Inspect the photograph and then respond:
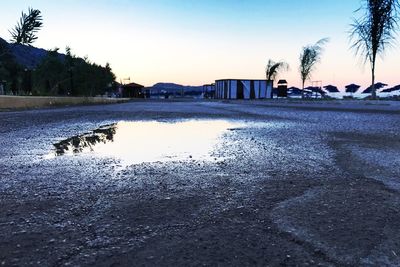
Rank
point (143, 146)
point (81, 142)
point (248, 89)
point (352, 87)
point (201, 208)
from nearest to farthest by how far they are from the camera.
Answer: point (201, 208) → point (143, 146) → point (81, 142) → point (248, 89) → point (352, 87)

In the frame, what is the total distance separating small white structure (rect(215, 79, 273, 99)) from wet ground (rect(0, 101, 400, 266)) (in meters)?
50.7

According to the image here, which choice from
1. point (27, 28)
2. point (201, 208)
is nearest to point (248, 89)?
point (27, 28)

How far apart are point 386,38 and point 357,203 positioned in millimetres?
28429

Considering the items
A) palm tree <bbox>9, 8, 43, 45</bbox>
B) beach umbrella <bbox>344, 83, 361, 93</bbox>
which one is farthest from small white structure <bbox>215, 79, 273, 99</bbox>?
palm tree <bbox>9, 8, 43, 45</bbox>

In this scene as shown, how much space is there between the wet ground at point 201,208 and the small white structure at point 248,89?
166 feet

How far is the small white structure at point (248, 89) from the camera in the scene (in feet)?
182

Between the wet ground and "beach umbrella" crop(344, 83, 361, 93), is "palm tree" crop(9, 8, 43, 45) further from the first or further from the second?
"beach umbrella" crop(344, 83, 361, 93)

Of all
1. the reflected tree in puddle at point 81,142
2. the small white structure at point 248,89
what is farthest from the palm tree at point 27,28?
the small white structure at point 248,89

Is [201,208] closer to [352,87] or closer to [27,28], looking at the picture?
[27,28]

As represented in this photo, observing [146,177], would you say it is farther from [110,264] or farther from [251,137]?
[251,137]

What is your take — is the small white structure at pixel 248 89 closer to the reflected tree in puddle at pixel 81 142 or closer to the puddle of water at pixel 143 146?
the puddle of water at pixel 143 146

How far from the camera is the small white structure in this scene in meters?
55.6

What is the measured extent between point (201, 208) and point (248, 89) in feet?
177

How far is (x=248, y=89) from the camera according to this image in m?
55.9
